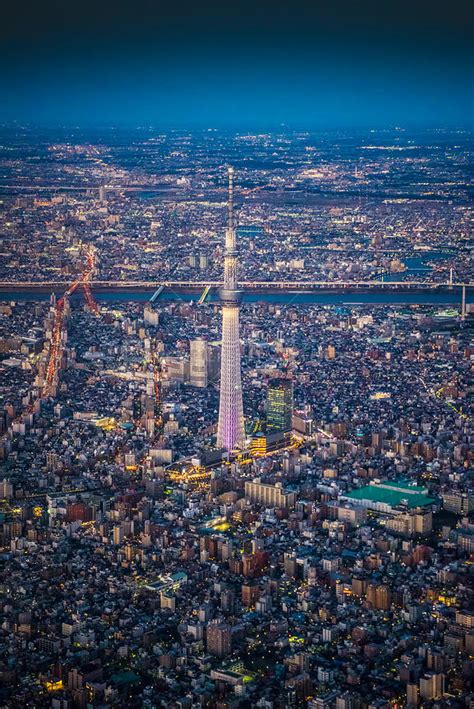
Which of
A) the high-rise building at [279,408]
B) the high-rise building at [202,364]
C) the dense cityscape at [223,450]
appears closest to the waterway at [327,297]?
the dense cityscape at [223,450]

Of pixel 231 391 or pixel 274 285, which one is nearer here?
pixel 231 391

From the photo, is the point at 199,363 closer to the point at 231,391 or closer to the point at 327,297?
the point at 231,391

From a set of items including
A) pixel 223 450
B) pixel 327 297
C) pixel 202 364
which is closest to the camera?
pixel 223 450

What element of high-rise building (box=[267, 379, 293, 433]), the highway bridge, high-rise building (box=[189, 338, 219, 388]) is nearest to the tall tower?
high-rise building (box=[267, 379, 293, 433])

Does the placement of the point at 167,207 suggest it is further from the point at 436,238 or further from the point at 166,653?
the point at 166,653

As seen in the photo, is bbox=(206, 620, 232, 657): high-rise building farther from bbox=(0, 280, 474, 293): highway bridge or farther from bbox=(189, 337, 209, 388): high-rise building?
bbox=(0, 280, 474, 293): highway bridge

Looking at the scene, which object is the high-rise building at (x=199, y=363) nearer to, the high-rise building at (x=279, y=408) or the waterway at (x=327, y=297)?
the high-rise building at (x=279, y=408)

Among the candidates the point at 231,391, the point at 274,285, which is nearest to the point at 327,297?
the point at 274,285
